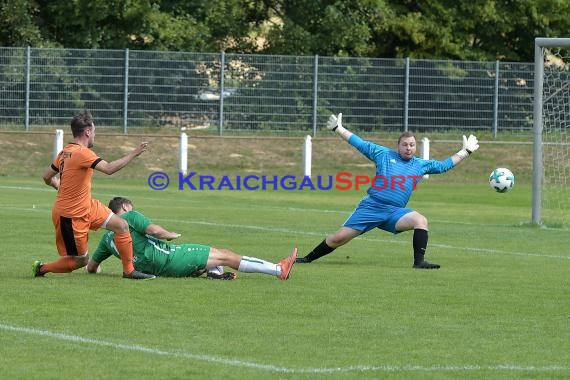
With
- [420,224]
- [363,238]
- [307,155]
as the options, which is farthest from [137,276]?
[307,155]

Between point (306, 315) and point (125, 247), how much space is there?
7.84 feet

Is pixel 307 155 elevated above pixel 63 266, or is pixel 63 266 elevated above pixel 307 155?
pixel 307 155

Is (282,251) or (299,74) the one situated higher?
(299,74)

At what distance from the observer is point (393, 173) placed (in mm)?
15445

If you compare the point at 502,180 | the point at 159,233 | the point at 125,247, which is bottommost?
the point at 125,247

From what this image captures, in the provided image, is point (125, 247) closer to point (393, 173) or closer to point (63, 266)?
point (63, 266)

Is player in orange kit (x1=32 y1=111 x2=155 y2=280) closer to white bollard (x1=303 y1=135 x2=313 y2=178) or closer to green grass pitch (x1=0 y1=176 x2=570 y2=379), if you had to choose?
green grass pitch (x1=0 y1=176 x2=570 y2=379)

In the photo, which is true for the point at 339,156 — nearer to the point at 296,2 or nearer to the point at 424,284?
the point at 296,2

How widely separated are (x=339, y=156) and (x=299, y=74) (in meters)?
2.63

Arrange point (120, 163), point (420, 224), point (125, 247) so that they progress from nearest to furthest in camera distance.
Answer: point (120, 163) < point (125, 247) < point (420, 224)

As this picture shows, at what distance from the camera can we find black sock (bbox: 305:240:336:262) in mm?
15578

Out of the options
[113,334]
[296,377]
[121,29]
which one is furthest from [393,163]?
[121,29]

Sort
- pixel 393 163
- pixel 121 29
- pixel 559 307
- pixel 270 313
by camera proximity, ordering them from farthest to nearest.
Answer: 1. pixel 121 29
2. pixel 393 163
3. pixel 559 307
4. pixel 270 313

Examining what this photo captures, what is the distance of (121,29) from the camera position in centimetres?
4156
